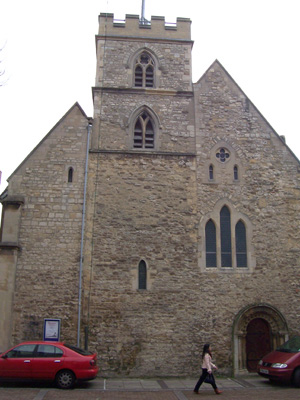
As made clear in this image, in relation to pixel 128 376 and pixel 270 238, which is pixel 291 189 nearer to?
pixel 270 238

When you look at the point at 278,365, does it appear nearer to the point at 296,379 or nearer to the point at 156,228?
the point at 296,379

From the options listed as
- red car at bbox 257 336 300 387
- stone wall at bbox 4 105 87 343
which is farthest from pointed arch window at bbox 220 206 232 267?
stone wall at bbox 4 105 87 343

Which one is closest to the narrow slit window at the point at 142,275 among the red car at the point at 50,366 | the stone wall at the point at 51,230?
A: the stone wall at the point at 51,230

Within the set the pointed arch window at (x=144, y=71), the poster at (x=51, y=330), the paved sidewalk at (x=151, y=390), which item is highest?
the pointed arch window at (x=144, y=71)

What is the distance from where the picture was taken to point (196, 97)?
1703cm

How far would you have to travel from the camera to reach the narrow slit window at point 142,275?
48.3 ft

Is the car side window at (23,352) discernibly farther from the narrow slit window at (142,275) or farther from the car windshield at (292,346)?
the car windshield at (292,346)

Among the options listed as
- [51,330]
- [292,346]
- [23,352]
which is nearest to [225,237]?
[292,346]

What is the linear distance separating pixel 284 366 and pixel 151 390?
13.0 feet

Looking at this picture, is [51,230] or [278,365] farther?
[51,230]

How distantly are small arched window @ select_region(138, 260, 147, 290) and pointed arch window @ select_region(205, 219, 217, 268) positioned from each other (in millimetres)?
2382

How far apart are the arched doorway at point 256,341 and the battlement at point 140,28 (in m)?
12.4

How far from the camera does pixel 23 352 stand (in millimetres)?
11609

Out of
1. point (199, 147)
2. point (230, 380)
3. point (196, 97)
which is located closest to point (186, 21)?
point (196, 97)
